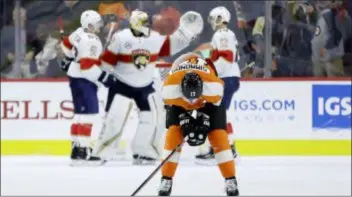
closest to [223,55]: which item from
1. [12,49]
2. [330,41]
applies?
[330,41]

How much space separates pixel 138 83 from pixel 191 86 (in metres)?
2.55

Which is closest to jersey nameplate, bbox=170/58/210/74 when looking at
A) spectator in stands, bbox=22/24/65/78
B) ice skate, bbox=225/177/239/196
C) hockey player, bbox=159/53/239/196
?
hockey player, bbox=159/53/239/196

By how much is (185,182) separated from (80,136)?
1007mm

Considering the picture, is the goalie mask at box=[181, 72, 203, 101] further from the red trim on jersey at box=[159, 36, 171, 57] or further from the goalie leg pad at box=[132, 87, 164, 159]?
the goalie leg pad at box=[132, 87, 164, 159]

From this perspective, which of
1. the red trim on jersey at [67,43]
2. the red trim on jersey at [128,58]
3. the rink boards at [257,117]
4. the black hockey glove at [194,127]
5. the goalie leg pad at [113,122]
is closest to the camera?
the black hockey glove at [194,127]

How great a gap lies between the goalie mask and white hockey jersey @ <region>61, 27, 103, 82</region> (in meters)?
2.48

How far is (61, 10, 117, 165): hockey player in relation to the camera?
18.9 ft

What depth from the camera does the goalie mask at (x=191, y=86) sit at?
10.8ft

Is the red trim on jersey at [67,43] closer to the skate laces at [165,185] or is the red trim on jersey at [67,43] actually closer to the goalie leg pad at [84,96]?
the goalie leg pad at [84,96]

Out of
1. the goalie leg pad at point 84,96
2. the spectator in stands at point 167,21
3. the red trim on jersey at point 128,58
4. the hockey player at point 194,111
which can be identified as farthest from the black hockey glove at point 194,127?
the spectator in stands at point 167,21

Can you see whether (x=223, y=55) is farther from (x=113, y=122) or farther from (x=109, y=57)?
(x=113, y=122)

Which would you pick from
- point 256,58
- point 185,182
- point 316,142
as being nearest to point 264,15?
point 256,58

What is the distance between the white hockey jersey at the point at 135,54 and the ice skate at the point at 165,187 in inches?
77.4

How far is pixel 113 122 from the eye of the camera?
596 cm
